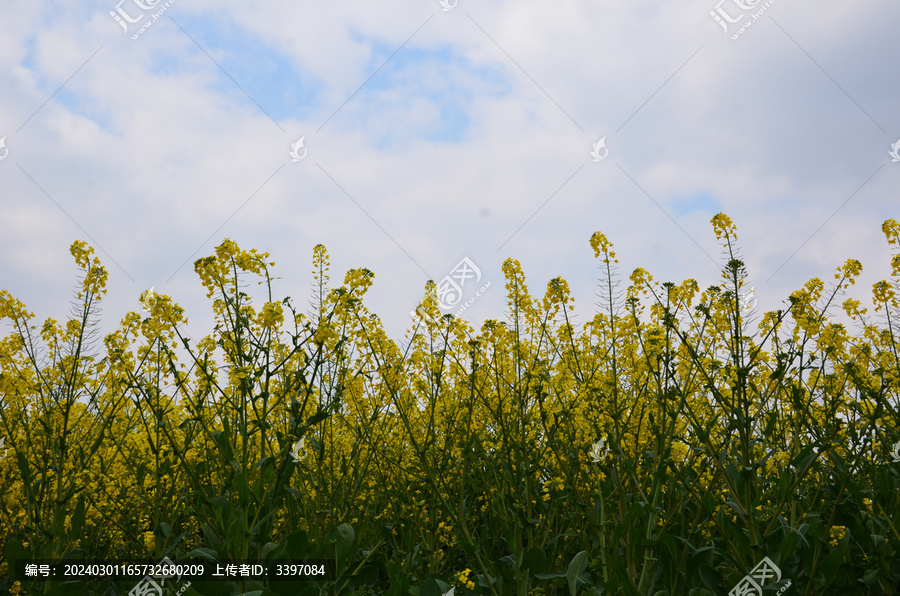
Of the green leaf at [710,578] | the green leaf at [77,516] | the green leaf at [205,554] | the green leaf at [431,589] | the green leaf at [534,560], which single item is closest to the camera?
the green leaf at [205,554]

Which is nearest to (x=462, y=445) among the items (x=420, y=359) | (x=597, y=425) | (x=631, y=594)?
(x=420, y=359)

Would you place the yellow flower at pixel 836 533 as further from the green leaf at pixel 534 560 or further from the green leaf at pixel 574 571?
the green leaf at pixel 534 560

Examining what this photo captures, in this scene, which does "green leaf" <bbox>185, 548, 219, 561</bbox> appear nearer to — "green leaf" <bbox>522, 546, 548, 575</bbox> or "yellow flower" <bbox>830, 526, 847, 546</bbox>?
"green leaf" <bbox>522, 546, 548, 575</bbox>

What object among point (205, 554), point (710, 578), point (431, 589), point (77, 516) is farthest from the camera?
point (77, 516)

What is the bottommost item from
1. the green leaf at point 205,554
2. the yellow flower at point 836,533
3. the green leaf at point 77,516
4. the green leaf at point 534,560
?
the yellow flower at point 836,533

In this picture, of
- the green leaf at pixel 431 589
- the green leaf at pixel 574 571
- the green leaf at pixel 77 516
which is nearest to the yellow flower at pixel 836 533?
the green leaf at pixel 574 571

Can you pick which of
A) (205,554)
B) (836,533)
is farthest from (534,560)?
(836,533)

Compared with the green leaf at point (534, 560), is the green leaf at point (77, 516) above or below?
above

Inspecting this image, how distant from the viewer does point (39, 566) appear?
3561 millimetres

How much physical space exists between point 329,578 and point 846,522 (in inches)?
128

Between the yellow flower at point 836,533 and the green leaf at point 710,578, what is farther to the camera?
the yellow flower at point 836,533

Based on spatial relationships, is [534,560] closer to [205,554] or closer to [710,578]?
[710,578]

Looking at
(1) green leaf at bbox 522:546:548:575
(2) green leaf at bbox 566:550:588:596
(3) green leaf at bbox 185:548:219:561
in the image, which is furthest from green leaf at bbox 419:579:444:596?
→ (3) green leaf at bbox 185:548:219:561

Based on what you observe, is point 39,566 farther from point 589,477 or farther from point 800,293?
point 800,293
